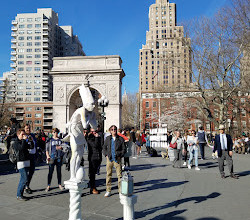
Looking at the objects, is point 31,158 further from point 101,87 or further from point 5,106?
point 5,106

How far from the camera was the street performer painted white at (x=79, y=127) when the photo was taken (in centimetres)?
413

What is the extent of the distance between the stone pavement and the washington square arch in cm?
2233

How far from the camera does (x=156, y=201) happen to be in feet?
17.9

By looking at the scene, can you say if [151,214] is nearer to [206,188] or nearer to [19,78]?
[206,188]

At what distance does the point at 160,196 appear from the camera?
19.2 feet

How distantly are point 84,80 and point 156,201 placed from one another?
85.6ft

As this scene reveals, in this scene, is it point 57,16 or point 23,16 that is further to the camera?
point 57,16

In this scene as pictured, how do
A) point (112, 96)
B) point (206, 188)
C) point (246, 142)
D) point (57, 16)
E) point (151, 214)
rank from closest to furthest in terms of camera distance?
point (151, 214) → point (206, 188) → point (246, 142) → point (112, 96) → point (57, 16)

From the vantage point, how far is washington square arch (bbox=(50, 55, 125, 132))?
98.4ft

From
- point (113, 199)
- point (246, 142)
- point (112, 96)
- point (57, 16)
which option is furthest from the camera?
point (57, 16)

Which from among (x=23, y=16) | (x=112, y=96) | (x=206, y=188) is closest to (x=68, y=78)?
(x=112, y=96)

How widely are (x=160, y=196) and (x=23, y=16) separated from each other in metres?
87.4

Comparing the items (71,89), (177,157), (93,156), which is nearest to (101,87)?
(71,89)

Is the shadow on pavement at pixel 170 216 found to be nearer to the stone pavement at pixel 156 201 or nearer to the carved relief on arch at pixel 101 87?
the stone pavement at pixel 156 201
